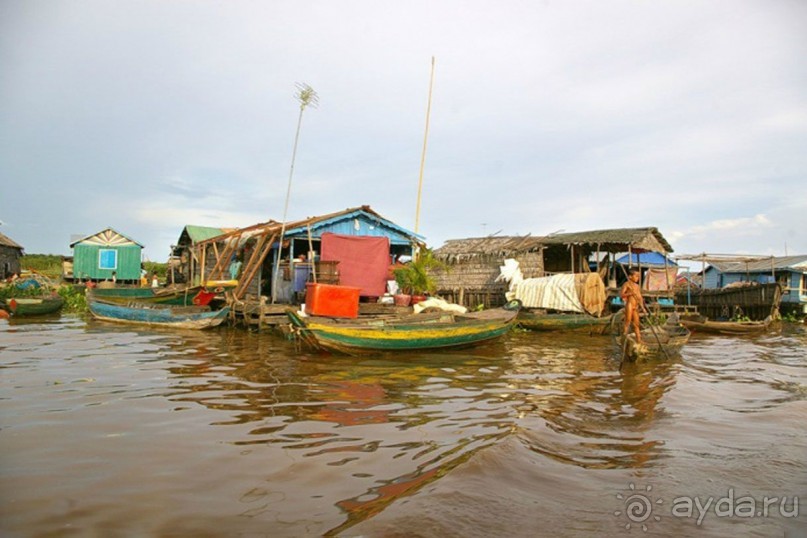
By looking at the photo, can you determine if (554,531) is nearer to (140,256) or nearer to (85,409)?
(85,409)

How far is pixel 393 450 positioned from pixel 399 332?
5.89 metres

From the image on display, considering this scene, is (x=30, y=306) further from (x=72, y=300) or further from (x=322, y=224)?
(x=322, y=224)

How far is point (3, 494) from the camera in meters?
3.89

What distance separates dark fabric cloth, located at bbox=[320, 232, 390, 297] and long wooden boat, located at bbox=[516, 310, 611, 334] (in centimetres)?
535

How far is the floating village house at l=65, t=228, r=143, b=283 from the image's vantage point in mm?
30609

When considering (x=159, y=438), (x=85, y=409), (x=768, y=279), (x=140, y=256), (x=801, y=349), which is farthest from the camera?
(x=140, y=256)

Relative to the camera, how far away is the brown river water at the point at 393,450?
366cm

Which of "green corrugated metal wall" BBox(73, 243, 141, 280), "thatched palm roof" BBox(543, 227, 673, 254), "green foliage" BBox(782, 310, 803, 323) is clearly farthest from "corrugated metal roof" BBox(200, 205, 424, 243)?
"green foliage" BBox(782, 310, 803, 323)

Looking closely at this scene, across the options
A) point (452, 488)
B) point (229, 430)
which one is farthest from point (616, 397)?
point (229, 430)

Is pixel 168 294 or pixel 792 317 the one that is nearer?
pixel 168 294

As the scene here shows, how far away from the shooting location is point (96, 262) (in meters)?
31.0

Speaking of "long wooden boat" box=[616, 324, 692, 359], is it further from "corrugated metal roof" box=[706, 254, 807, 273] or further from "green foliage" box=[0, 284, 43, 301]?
"green foliage" box=[0, 284, 43, 301]

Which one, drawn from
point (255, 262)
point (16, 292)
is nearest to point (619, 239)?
point (255, 262)

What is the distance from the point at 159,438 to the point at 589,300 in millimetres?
15194
